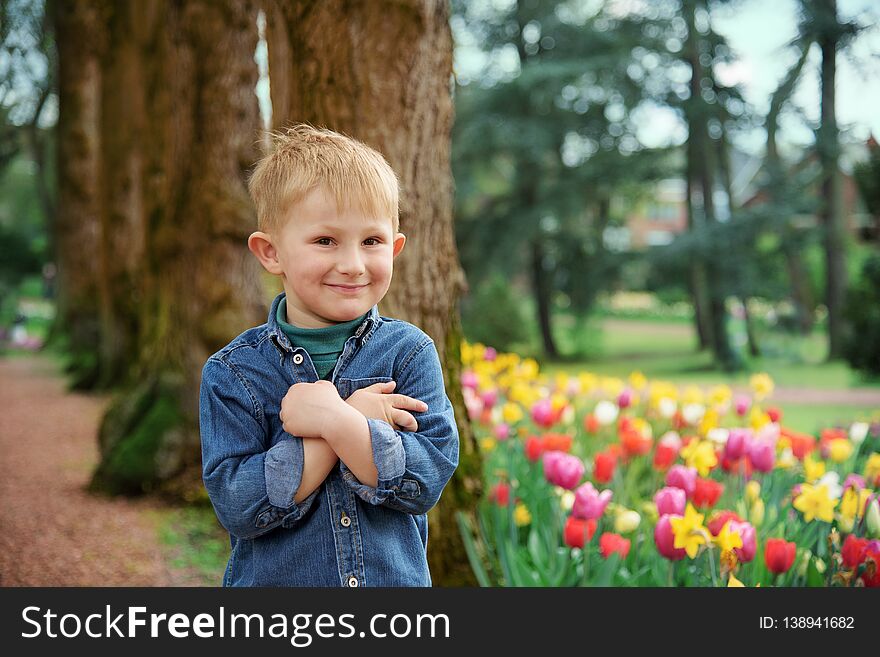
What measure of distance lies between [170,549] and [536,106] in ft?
41.4

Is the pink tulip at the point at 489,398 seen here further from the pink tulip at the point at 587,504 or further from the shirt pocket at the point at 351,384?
the shirt pocket at the point at 351,384

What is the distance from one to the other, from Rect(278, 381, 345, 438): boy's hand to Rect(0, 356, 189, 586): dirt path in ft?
8.54

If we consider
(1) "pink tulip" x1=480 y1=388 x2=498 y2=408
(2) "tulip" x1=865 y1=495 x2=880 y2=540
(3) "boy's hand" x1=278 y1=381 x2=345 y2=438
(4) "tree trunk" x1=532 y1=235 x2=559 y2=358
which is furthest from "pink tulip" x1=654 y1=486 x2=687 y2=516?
(4) "tree trunk" x1=532 y1=235 x2=559 y2=358

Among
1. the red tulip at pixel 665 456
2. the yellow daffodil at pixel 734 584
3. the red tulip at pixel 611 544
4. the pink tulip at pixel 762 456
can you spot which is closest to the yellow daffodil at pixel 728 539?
the yellow daffodil at pixel 734 584

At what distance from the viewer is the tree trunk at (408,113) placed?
2652mm

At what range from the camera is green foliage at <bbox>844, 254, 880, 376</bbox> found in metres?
8.02

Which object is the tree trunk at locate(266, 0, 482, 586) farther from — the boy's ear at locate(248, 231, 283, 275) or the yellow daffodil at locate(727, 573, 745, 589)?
the boy's ear at locate(248, 231, 283, 275)

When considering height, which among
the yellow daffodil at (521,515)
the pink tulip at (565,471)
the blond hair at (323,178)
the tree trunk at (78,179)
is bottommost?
the yellow daffodil at (521,515)

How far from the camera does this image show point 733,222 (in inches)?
549

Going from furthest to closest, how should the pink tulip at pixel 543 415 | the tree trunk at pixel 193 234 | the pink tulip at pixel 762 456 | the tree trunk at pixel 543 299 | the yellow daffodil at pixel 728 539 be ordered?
the tree trunk at pixel 543 299 < the tree trunk at pixel 193 234 < the pink tulip at pixel 543 415 < the pink tulip at pixel 762 456 < the yellow daffodil at pixel 728 539

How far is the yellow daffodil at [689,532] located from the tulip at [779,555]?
211 mm

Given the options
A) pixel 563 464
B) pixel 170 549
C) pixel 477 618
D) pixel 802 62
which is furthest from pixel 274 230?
pixel 802 62

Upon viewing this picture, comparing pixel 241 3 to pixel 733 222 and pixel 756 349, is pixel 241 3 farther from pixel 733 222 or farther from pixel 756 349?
pixel 756 349

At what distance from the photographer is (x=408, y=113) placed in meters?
2.71
